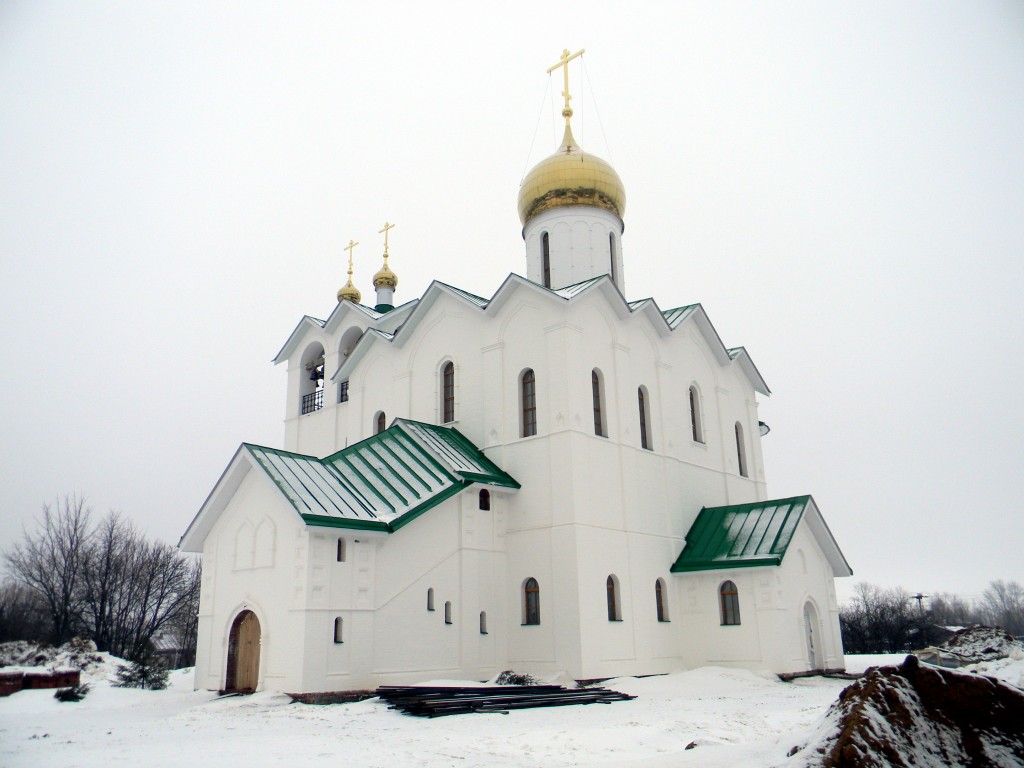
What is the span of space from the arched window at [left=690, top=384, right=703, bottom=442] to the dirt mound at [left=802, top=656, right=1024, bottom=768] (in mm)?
15793

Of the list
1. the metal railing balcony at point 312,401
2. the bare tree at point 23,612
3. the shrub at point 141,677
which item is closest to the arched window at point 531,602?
the shrub at point 141,677

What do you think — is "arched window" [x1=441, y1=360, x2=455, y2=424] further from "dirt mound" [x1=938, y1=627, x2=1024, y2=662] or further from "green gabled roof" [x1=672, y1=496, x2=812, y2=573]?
"dirt mound" [x1=938, y1=627, x2=1024, y2=662]

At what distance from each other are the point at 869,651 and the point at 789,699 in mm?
17326

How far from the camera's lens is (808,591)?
63.6 ft

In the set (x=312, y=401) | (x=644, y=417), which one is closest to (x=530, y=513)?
(x=644, y=417)

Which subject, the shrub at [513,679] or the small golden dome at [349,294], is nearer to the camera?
the shrub at [513,679]

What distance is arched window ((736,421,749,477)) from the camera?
23688 mm

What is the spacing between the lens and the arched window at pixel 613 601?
58.0 ft

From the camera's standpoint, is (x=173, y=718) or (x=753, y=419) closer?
(x=173, y=718)

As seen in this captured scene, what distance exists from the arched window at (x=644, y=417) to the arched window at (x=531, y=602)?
433cm

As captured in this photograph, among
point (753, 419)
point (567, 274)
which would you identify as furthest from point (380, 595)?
point (753, 419)

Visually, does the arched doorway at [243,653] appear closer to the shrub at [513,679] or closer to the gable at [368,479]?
the gable at [368,479]

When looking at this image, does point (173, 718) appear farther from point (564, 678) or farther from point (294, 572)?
point (564, 678)

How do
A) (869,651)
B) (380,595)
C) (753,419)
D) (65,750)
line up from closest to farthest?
(65,750), (380,595), (753,419), (869,651)
